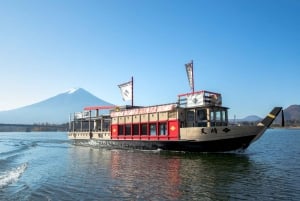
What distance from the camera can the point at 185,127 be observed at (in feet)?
117

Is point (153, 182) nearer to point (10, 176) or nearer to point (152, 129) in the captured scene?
point (10, 176)

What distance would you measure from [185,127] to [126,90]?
16.2 meters

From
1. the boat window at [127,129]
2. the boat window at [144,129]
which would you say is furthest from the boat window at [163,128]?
the boat window at [127,129]

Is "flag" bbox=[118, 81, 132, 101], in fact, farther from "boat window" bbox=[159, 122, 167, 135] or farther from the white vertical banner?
the white vertical banner

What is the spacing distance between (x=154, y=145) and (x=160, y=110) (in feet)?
13.4

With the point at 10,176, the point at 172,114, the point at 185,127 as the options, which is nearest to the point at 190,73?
the point at 172,114

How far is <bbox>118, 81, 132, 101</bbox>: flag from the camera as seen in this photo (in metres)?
48.7

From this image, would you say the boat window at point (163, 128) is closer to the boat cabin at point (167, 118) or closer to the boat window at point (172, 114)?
the boat cabin at point (167, 118)

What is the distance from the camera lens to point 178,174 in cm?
2081

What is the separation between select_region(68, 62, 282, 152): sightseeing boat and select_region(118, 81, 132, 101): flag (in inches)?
97.4

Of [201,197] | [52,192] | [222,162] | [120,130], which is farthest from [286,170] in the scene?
[120,130]

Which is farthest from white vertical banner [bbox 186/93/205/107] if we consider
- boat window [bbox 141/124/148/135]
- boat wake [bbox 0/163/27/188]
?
boat wake [bbox 0/163/27/188]

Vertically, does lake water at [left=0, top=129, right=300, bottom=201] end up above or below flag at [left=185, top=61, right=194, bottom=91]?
below

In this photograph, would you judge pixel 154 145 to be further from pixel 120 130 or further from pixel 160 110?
pixel 120 130
